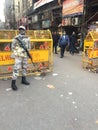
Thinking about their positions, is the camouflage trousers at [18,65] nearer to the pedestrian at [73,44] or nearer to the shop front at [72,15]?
the pedestrian at [73,44]

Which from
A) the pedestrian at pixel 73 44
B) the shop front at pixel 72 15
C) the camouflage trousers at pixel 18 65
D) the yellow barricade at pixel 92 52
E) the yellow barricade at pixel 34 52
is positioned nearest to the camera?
the camouflage trousers at pixel 18 65

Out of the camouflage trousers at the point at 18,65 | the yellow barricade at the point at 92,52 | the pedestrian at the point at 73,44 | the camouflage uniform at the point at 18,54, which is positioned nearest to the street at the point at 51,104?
the camouflage trousers at the point at 18,65

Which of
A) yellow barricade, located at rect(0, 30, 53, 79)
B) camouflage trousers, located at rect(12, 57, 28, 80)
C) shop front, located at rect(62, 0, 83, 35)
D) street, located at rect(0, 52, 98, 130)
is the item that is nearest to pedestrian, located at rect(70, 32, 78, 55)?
shop front, located at rect(62, 0, 83, 35)

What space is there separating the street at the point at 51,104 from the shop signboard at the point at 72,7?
34.3 feet

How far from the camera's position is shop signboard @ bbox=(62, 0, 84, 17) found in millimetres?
18039

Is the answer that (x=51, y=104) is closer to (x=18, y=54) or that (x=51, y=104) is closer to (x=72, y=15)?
(x=18, y=54)

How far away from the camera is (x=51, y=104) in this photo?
5.81 metres

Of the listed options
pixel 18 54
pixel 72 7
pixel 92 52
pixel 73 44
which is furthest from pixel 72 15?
pixel 18 54

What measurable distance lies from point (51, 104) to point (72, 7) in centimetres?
1483

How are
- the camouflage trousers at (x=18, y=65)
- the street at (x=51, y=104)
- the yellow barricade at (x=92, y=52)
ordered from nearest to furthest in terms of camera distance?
the street at (x=51, y=104) < the camouflage trousers at (x=18, y=65) < the yellow barricade at (x=92, y=52)

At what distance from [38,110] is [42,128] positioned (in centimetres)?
92

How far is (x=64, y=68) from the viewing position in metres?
10.7

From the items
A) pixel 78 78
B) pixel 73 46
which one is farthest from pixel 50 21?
pixel 78 78

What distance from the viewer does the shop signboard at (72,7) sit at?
1804 centimetres
